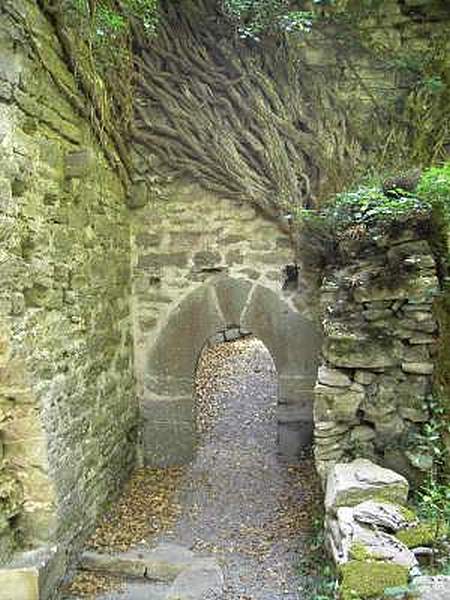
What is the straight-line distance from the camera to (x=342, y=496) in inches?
123

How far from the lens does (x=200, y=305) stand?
539cm

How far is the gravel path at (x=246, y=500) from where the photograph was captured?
374cm

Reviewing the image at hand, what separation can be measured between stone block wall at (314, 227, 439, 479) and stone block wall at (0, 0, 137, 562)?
1.71m

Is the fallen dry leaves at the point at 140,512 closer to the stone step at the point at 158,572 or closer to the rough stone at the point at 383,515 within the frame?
the stone step at the point at 158,572

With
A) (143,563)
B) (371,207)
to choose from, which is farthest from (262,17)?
(143,563)

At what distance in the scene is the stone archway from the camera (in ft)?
17.4

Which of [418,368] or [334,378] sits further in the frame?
[334,378]

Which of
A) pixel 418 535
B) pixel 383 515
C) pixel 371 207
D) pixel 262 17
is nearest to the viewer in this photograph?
pixel 418 535

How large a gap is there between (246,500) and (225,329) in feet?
5.14

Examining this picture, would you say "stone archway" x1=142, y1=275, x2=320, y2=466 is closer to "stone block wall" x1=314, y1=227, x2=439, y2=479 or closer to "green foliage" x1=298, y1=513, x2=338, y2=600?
"green foliage" x1=298, y1=513, x2=338, y2=600

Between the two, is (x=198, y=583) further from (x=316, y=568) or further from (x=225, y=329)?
(x=225, y=329)

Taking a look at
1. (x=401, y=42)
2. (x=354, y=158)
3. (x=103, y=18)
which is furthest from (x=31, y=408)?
(x=401, y=42)

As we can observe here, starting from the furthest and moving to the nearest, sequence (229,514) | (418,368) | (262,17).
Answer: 1. (262,17)
2. (229,514)
3. (418,368)

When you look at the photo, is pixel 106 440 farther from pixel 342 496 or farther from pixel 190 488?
pixel 342 496
